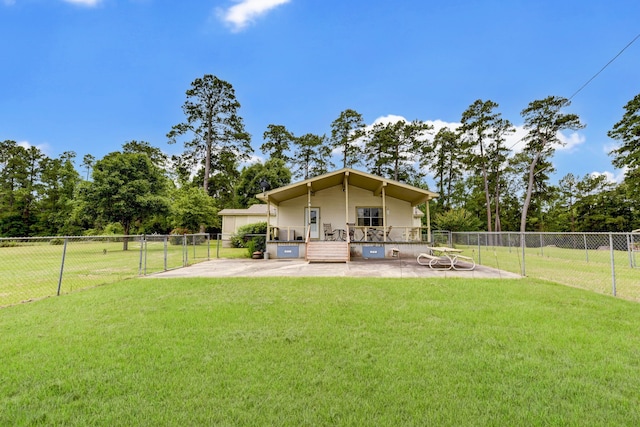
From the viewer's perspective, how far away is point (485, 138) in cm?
3027

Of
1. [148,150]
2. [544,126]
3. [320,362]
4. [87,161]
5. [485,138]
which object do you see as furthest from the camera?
[87,161]

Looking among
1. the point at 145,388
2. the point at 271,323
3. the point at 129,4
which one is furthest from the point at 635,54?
the point at 129,4

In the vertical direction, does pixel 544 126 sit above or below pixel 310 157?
above

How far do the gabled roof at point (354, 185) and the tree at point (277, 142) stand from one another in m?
22.2

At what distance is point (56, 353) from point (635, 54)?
14236 mm

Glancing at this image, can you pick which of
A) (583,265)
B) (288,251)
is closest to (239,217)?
(288,251)

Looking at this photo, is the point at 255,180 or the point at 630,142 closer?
the point at 630,142

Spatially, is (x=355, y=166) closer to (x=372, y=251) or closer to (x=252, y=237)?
(x=252, y=237)

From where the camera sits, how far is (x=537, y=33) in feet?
39.3

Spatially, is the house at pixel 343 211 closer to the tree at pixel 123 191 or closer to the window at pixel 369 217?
the window at pixel 369 217

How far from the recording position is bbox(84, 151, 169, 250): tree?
19141mm

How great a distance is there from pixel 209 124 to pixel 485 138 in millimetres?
29727

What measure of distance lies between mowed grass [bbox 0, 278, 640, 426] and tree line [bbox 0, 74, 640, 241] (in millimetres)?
22310

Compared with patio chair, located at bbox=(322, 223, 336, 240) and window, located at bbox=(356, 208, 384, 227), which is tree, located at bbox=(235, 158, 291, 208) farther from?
window, located at bbox=(356, 208, 384, 227)
